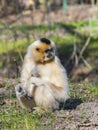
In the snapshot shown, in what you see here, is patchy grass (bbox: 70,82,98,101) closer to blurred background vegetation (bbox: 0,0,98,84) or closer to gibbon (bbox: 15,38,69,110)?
gibbon (bbox: 15,38,69,110)

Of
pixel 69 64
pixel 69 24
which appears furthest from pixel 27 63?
pixel 69 24

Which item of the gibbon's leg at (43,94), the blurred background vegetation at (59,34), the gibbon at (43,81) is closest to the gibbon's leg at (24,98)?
the gibbon at (43,81)

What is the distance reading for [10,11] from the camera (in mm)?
22484

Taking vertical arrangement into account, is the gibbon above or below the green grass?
above

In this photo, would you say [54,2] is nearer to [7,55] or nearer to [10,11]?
Result: [10,11]

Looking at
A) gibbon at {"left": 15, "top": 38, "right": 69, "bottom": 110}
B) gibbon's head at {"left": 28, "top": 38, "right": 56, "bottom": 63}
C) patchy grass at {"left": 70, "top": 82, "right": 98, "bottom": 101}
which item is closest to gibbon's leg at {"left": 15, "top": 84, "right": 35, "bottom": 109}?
gibbon at {"left": 15, "top": 38, "right": 69, "bottom": 110}

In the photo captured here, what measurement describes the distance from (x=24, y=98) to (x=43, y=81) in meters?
0.34

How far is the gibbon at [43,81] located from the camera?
7.12 meters

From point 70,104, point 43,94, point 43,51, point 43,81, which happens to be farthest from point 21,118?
point 70,104

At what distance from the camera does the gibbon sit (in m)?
7.12

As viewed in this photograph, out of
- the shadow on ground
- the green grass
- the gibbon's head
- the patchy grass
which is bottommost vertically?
the patchy grass

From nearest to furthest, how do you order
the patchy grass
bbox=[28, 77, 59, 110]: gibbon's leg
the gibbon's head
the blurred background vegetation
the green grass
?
the green grass < bbox=[28, 77, 59, 110]: gibbon's leg < the gibbon's head < the patchy grass < the blurred background vegetation

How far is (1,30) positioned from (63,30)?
237cm

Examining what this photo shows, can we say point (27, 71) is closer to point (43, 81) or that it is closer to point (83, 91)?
point (43, 81)
